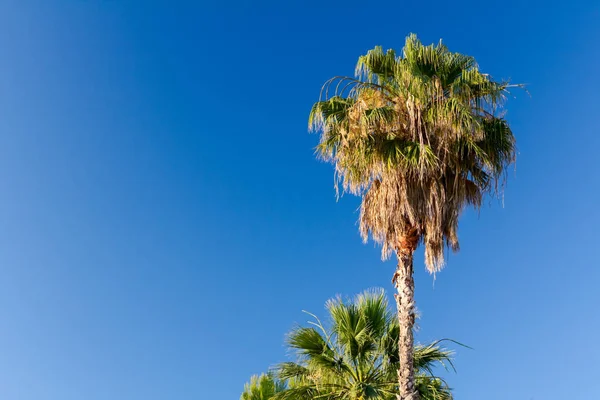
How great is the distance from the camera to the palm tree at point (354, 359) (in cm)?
1310

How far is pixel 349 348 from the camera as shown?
13391 mm

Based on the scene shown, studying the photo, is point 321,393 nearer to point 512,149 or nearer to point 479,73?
point 512,149

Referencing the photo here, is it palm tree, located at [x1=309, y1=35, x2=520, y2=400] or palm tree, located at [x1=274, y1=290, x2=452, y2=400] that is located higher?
palm tree, located at [x1=309, y1=35, x2=520, y2=400]

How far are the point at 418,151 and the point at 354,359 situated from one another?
4.56m

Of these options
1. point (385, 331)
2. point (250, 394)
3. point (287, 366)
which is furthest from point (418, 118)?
point (250, 394)

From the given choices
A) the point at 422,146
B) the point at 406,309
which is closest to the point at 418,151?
the point at 422,146

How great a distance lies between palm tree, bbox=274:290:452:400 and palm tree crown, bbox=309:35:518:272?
165 cm

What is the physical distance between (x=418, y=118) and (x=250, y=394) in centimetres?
957

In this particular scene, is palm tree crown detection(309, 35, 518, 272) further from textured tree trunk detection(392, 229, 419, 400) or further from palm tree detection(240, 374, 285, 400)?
palm tree detection(240, 374, 285, 400)

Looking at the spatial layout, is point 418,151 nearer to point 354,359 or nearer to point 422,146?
point 422,146

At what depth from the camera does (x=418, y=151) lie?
1291 centimetres

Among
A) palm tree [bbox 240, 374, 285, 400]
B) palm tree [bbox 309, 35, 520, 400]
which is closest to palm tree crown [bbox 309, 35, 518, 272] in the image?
palm tree [bbox 309, 35, 520, 400]

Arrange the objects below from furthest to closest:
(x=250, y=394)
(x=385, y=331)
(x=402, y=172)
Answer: (x=250, y=394) → (x=385, y=331) → (x=402, y=172)

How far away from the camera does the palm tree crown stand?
1301cm
